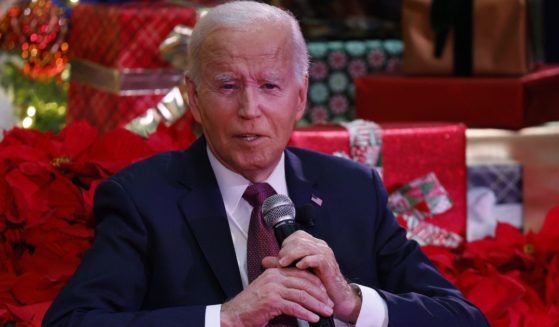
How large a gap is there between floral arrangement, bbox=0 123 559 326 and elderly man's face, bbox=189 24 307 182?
1.34ft

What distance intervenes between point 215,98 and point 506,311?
0.76 m

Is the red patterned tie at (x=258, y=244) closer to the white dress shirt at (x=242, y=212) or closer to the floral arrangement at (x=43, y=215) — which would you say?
the white dress shirt at (x=242, y=212)

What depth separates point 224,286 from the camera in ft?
5.66

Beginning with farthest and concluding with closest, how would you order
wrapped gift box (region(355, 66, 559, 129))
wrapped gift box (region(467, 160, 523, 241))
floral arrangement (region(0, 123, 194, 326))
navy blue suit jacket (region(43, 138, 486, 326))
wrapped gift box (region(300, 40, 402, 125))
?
wrapped gift box (region(300, 40, 402, 125)) → wrapped gift box (region(355, 66, 559, 129)) → wrapped gift box (region(467, 160, 523, 241)) → floral arrangement (region(0, 123, 194, 326)) → navy blue suit jacket (region(43, 138, 486, 326))

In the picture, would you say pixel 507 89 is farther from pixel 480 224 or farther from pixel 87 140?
pixel 87 140

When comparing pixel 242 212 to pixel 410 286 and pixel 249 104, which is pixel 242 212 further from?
pixel 410 286

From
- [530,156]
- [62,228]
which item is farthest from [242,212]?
[530,156]

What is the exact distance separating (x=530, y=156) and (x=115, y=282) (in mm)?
1659

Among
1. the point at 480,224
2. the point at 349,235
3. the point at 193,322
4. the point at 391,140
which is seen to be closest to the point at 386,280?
the point at 349,235

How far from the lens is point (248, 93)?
172 cm

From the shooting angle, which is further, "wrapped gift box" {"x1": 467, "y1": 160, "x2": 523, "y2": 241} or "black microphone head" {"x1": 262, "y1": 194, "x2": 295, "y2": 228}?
"wrapped gift box" {"x1": 467, "y1": 160, "x2": 523, "y2": 241}

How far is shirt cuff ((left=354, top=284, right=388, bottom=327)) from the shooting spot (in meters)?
1.70

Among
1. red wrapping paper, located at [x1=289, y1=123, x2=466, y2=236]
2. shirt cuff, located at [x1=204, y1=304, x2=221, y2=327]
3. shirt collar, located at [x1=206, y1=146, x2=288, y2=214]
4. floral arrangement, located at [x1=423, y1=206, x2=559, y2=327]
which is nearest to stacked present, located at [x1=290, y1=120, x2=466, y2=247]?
red wrapping paper, located at [x1=289, y1=123, x2=466, y2=236]

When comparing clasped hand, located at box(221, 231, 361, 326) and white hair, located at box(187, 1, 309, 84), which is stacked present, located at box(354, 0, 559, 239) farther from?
clasped hand, located at box(221, 231, 361, 326)
